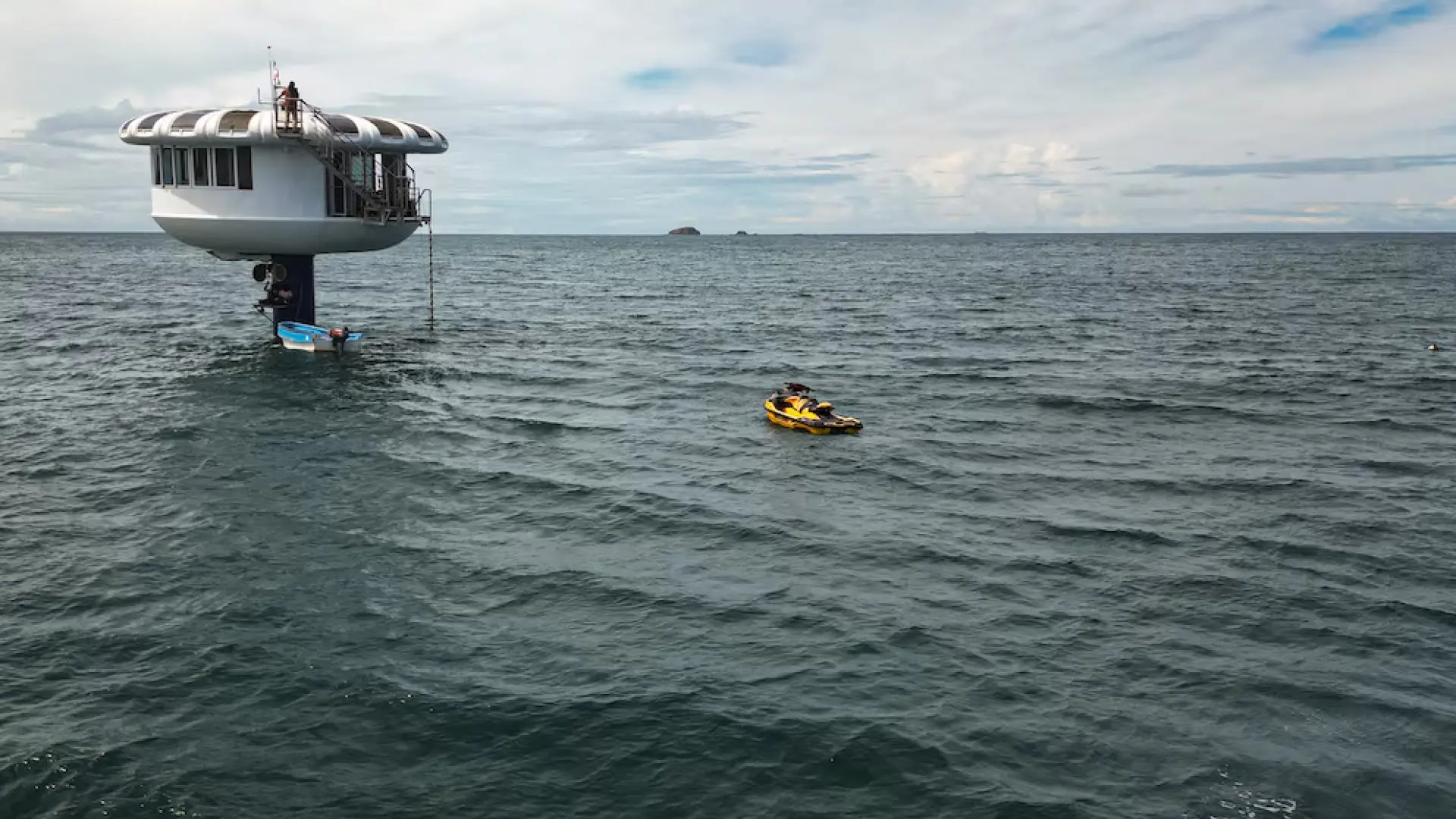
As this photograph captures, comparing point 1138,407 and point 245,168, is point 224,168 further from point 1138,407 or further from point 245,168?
point 1138,407

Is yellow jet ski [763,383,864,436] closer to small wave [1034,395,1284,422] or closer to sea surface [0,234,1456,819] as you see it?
sea surface [0,234,1456,819]

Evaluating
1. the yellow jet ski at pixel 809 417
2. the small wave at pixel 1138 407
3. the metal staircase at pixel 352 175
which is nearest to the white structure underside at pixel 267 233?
Answer: the metal staircase at pixel 352 175

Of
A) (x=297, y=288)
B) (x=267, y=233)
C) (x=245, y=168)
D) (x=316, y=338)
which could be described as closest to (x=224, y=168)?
(x=245, y=168)

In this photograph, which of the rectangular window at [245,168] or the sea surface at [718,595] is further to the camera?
the rectangular window at [245,168]

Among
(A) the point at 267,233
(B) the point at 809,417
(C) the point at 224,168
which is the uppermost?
(C) the point at 224,168

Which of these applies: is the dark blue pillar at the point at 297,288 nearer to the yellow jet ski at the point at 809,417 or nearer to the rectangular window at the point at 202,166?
the rectangular window at the point at 202,166

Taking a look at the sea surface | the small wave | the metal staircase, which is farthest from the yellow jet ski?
the metal staircase
